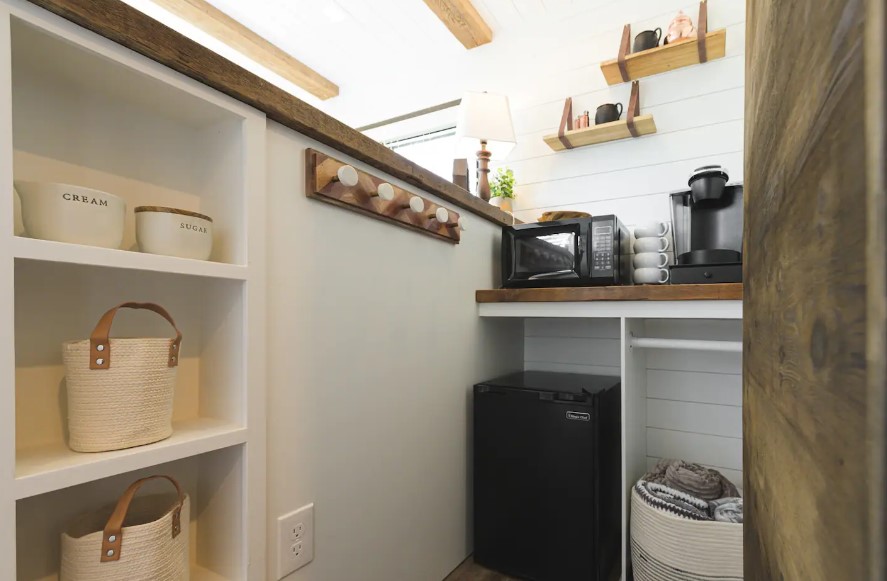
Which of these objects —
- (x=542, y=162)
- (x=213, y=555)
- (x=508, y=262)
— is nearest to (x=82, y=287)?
(x=213, y=555)

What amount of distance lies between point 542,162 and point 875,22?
7.34 ft

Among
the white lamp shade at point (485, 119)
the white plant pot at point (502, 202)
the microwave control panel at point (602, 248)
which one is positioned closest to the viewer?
the microwave control panel at point (602, 248)

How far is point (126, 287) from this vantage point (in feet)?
2.79

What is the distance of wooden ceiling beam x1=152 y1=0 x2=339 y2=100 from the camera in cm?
229

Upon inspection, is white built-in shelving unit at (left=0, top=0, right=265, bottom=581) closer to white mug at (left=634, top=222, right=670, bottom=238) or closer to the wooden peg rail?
the wooden peg rail

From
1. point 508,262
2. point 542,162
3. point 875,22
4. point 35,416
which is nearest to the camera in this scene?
point 875,22

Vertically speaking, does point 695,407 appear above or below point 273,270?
below

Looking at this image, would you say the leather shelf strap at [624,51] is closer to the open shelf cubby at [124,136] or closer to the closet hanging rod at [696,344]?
the closet hanging rod at [696,344]

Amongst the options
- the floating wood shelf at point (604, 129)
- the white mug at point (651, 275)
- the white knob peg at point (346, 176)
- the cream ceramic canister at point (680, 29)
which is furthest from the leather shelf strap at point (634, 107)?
the white knob peg at point (346, 176)

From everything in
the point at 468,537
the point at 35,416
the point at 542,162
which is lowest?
the point at 468,537

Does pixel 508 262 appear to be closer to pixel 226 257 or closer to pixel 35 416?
pixel 226 257

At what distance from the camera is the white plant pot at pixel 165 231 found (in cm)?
78

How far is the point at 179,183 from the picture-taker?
37.3 inches

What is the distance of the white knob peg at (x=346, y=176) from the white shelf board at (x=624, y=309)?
86cm
